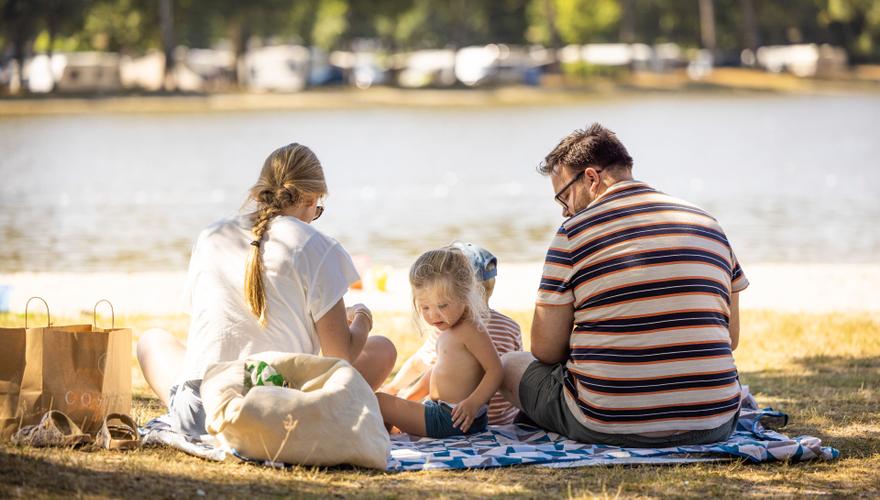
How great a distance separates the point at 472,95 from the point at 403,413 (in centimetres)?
6040

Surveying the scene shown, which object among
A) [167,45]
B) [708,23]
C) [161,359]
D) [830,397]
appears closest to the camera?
[161,359]

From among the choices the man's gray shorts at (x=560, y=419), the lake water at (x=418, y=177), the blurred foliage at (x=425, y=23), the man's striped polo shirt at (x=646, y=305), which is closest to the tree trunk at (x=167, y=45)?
the blurred foliage at (x=425, y=23)

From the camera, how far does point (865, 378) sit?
610 centimetres

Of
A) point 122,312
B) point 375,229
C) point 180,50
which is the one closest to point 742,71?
point 180,50

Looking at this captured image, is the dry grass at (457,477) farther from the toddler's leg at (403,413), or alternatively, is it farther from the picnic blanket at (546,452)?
the toddler's leg at (403,413)

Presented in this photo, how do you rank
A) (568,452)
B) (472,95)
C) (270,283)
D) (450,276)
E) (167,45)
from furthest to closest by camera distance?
(472,95)
(167,45)
(450,276)
(568,452)
(270,283)

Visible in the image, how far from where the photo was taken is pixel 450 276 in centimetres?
446

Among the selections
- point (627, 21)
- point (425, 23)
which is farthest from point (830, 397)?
point (425, 23)

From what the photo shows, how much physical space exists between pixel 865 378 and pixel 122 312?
508 cm

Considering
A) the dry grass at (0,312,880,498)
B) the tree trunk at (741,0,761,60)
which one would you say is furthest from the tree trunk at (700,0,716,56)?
the dry grass at (0,312,880,498)

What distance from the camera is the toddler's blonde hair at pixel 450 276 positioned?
4.45 metres

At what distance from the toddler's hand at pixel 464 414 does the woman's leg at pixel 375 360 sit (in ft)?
1.11

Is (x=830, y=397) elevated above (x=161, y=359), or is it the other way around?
(x=161, y=359)

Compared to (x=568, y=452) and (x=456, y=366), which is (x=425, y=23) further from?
(x=568, y=452)
